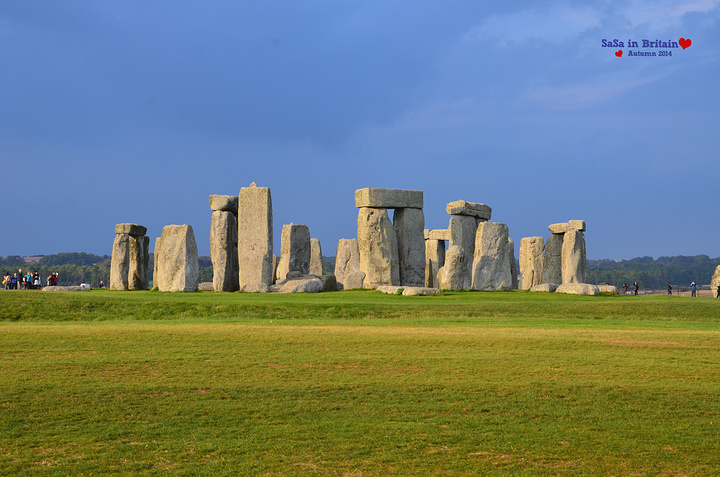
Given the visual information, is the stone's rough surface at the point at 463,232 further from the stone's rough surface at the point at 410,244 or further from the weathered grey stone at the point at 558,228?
the weathered grey stone at the point at 558,228

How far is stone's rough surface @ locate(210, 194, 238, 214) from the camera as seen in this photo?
26.4 metres

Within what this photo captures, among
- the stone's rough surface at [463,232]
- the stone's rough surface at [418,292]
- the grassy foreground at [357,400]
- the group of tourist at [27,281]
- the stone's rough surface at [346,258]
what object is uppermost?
the stone's rough surface at [463,232]

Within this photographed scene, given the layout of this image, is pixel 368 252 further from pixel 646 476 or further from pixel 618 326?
pixel 646 476

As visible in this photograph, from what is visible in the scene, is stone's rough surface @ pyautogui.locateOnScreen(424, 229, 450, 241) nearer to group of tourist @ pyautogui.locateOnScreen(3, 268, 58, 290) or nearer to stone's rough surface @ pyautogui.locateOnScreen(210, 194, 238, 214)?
stone's rough surface @ pyautogui.locateOnScreen(210, 194, 238, 214)

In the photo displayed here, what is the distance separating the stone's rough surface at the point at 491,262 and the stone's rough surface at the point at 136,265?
12.4 meters

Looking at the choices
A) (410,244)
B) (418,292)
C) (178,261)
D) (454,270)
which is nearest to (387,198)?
(410,244)

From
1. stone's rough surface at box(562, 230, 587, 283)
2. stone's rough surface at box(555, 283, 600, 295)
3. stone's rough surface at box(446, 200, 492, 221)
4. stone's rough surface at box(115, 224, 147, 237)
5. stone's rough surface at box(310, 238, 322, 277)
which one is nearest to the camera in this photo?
stone's rough surface at box(555, 283, 600, 295)

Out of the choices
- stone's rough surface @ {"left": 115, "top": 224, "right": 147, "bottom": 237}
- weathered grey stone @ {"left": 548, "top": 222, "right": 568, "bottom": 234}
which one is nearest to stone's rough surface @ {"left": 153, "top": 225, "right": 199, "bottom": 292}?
stone's rough surface @ {"left": 115, "top": 224, "right": 147, "bottom": 237}

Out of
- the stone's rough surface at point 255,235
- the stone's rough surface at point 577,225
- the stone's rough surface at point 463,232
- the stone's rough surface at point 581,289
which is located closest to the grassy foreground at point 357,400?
the stone's rough surface at point 581,289

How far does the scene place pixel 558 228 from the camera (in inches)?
1373

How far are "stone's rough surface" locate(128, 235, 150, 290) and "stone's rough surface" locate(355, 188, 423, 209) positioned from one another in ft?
28.7

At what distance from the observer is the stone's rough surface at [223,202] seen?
26438 mm

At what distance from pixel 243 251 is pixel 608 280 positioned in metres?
55.8

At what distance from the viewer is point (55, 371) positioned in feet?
30.9
